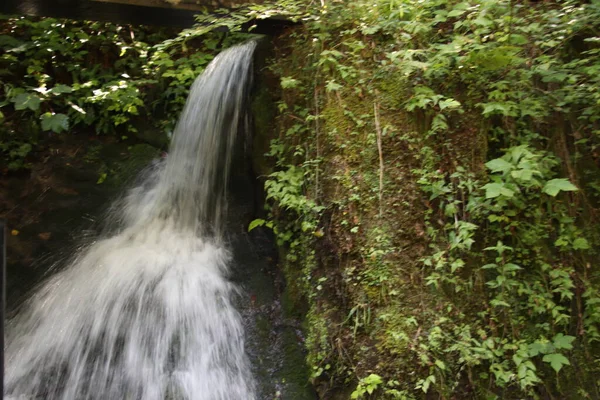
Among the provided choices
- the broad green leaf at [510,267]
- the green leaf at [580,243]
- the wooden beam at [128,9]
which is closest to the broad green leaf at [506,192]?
the broad green leaf at [510,267]

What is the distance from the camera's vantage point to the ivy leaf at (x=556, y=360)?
121 inches

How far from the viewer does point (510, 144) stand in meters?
3.81

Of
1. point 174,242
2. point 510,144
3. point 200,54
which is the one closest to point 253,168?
point 174,242

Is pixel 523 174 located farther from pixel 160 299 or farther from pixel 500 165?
pixel 160 299

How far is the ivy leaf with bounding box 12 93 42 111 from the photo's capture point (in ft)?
18.3

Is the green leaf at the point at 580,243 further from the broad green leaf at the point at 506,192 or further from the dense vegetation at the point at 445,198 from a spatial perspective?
the broad green leaf at the point at 506,192

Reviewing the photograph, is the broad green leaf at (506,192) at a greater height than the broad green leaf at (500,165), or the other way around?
the broad green leaf at (500,165)

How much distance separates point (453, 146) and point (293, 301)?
6.09ft

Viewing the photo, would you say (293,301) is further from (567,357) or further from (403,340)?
(567,357)

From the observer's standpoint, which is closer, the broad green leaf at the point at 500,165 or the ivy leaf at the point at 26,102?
the broad green leaf at the point at 500,165

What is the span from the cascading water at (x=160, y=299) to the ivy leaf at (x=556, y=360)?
2.10 metres

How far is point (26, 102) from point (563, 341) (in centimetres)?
567

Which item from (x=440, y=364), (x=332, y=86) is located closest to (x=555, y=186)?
(x=440, y=364)

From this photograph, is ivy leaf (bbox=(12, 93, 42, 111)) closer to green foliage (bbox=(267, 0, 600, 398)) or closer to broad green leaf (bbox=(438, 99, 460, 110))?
green foliage (bbox=(267, 0, 600, 398))
